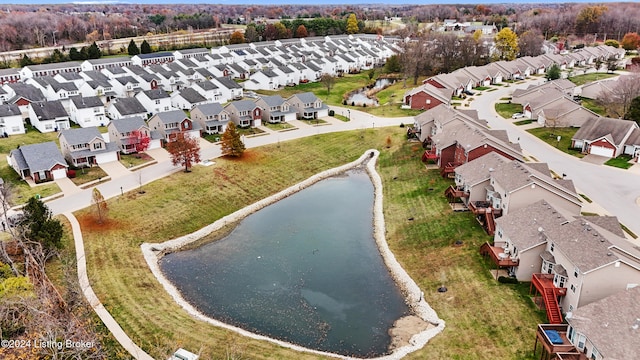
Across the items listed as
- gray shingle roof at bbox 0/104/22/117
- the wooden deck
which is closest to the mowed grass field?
the wooden deck

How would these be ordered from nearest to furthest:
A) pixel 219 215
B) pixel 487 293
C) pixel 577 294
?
pixel 577 294
pixel 487 293
pixel 219 215

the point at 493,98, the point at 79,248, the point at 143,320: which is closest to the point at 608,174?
the point at 493,98

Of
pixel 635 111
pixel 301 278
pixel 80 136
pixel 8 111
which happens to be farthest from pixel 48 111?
pixel 635 111

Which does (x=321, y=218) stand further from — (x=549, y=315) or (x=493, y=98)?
(x=493, y=98)

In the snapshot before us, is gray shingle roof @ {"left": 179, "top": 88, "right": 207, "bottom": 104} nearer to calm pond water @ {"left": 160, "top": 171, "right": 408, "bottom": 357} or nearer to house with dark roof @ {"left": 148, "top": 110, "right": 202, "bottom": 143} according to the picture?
house with dark roof @ {"left": 148, "top": 110, "right": 202, "bottom": 143}

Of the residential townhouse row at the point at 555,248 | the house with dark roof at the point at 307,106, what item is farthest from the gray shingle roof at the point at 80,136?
the residential townhouse row at the point at 555,248

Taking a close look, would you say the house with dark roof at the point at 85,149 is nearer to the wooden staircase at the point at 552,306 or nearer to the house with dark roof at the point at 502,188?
the house with dark roof at the point at 502,188
